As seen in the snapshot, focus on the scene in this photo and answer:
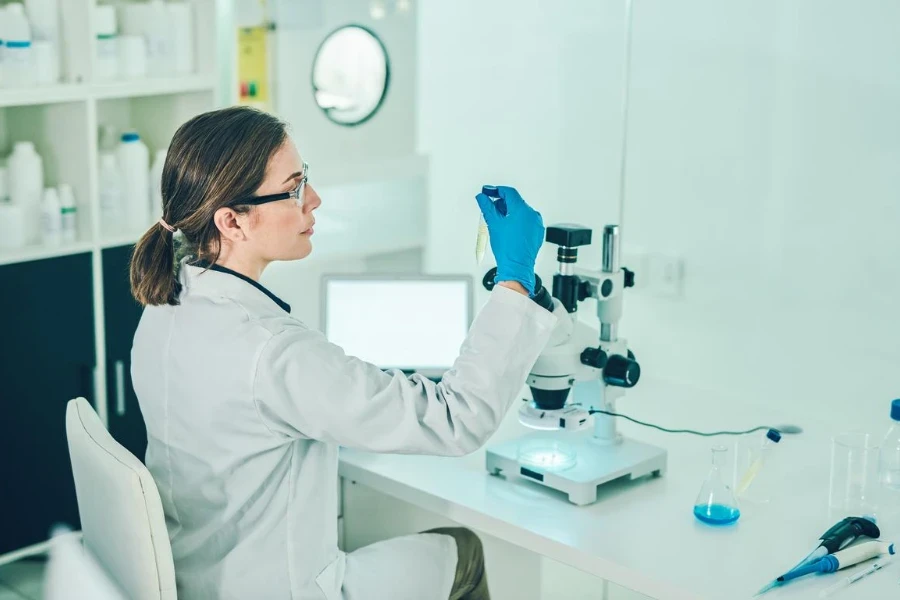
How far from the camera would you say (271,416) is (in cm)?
151

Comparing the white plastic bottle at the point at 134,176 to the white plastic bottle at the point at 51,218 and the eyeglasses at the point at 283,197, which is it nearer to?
the white plastic bottle at the point at 51,218

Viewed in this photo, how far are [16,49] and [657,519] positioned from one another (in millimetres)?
1767

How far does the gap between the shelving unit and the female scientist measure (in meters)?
1.04

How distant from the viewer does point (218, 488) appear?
5.13 ft

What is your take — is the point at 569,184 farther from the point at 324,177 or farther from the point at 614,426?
the point at 614,426

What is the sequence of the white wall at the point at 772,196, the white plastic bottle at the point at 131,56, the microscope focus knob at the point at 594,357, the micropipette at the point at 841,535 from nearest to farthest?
the micropipette at the point at 841,535, the microscope focus knob at the point at 594,357, the white wall at the point at 772,196, the white plastic bottle at the point at 131,56

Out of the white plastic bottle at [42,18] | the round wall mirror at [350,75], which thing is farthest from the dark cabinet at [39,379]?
the round wall mirror at [350,75]

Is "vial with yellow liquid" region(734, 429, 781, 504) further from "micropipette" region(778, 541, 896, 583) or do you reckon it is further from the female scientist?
the female scientist

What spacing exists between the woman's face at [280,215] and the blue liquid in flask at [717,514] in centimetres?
74

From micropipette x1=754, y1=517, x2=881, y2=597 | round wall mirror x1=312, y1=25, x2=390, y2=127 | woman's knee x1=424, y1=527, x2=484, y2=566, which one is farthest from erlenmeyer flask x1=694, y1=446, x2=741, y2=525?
round wall mirror x1=312, y1=25, x2=390, y2=127

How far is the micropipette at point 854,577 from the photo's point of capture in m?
1.46

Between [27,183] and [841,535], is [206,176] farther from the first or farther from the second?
[27,183]

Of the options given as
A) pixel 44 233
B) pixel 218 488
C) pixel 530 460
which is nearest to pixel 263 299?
pixel 218 488

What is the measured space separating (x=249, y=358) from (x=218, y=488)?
0.21 metres
